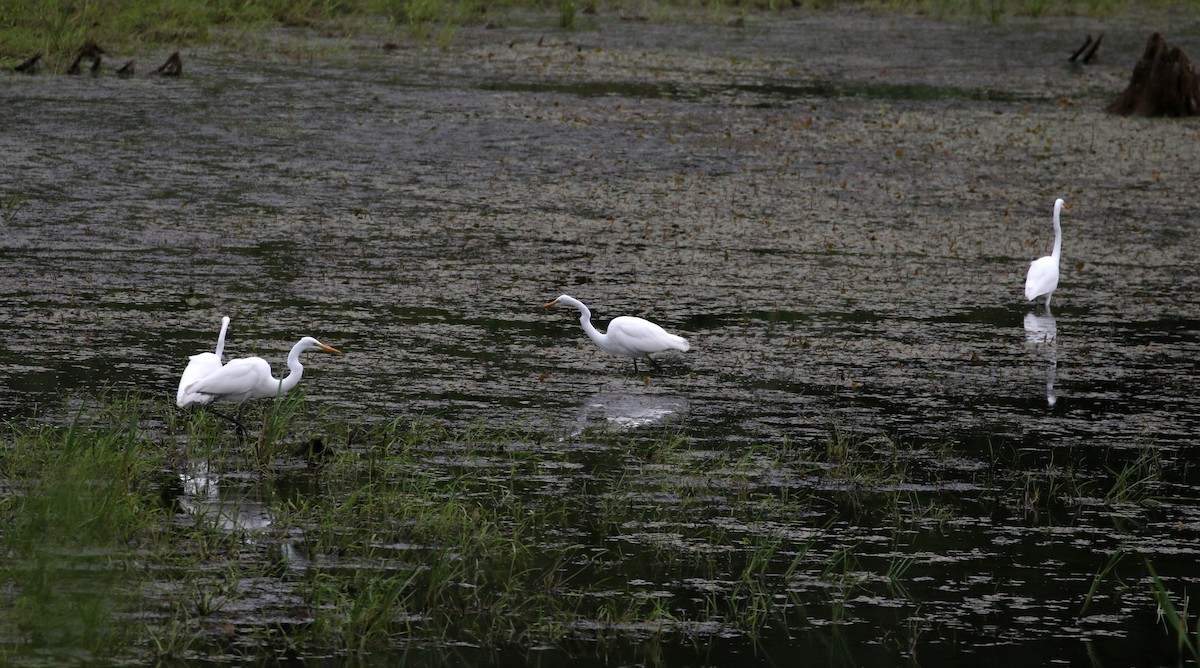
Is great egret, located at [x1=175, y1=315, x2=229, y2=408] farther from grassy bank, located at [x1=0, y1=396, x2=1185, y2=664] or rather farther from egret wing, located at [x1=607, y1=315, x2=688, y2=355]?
egret wing, located at [x1=607, y1=315, x2=688, y2=355]

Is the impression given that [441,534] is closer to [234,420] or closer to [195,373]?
[234,420]

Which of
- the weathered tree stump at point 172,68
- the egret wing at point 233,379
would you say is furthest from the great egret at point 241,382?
the weathered tree stump at point 172,68

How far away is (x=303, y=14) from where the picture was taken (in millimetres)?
21484

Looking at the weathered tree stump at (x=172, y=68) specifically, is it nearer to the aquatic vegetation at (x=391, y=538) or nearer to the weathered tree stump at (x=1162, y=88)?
the aquatic vegetation at (x=391, y=538)

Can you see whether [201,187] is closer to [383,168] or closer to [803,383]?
[383,168]

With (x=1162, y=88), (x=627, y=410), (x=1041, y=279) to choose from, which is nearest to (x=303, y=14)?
(x=1162, y=88)

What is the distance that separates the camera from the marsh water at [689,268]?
6.57 m

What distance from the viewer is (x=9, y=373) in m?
7.44

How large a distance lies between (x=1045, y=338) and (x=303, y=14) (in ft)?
47.6

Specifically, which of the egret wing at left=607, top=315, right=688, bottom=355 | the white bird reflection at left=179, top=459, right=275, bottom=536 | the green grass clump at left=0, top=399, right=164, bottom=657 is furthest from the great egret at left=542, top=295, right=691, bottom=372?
the green grass clump at left=0, top=399, right=164, bottom=657

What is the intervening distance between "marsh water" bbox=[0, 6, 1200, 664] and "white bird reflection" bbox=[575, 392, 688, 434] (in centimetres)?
3

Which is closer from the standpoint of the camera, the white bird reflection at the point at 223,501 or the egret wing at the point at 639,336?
the white bird reflection at the point at 223,501

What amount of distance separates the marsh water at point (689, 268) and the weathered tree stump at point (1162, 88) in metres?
0.49

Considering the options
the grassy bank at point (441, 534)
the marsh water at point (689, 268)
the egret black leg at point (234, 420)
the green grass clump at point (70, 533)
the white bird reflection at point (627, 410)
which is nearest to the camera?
the green grass clump at point (70, 533)
